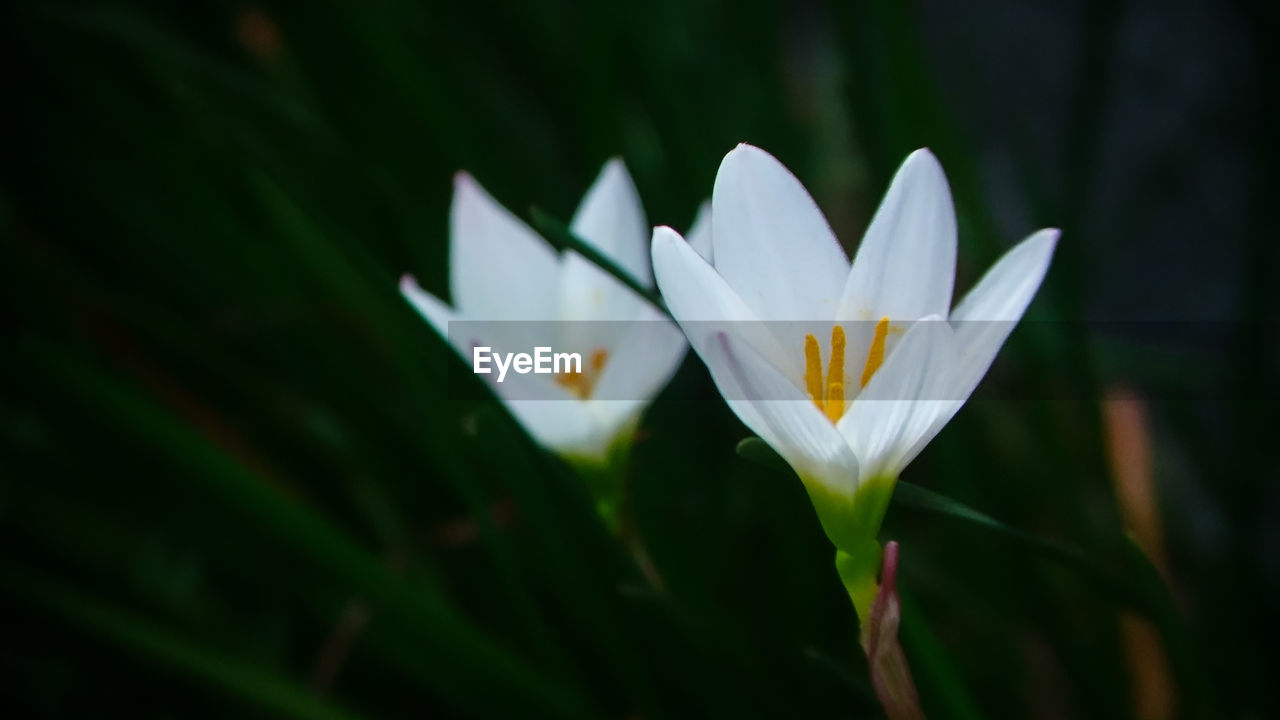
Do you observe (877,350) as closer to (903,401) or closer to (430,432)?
(903,401)

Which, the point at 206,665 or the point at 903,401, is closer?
the point at 903,401

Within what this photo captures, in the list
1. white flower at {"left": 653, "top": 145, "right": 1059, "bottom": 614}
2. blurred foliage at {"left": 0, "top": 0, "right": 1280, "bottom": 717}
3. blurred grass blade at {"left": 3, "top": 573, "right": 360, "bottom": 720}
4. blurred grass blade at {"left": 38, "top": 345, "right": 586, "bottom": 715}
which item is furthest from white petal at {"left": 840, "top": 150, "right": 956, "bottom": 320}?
blurred grass blade at {"left": 3, "top": 573, "right": 360, "bottom": 720}

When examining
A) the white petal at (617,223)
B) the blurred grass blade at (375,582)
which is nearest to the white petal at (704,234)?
the white petal at (617,223)

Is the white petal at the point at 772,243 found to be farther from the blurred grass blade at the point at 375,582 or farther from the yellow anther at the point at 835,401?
the blurred grass blade at the point at 375,582

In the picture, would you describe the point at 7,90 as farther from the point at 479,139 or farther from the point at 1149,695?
the point at 1149,695

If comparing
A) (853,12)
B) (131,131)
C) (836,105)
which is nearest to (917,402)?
(853,12)

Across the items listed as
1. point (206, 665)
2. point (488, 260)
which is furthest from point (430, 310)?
point (206, 665)
